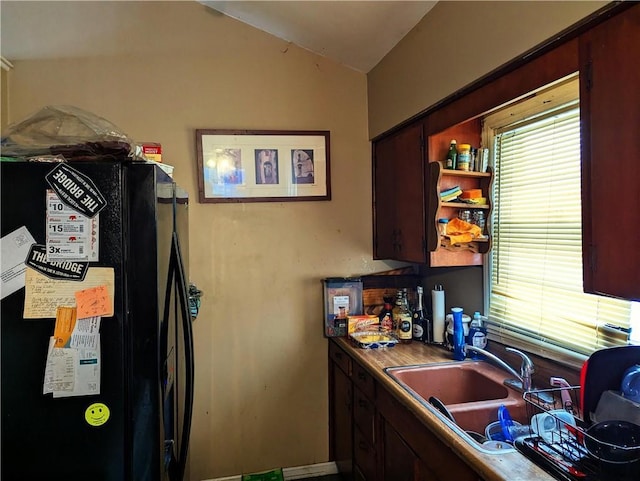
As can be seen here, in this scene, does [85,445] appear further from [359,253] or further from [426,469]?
[359,253]

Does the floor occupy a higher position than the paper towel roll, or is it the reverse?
the paper towel roll

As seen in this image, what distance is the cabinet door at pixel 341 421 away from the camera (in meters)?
2.31

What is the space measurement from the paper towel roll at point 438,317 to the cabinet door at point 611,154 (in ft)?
3.78

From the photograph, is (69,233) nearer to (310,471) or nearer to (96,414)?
(96,414)

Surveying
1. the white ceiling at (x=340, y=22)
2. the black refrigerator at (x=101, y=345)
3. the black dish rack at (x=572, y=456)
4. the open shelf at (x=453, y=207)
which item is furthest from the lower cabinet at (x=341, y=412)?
the white ceiling at (x=340, y=22)

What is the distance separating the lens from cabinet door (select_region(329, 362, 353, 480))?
2.31 m

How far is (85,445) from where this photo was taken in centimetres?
112

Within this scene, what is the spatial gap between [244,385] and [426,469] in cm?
139

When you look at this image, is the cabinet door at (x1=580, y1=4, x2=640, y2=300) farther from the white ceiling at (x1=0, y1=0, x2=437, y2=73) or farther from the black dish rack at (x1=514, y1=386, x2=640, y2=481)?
the white ceiling at (x1=0, y1=0, x2=437, y2=73)

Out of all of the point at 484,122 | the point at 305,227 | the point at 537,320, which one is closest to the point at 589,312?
the point at 537,320

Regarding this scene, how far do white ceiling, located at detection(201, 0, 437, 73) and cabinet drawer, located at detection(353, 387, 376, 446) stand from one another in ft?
6.07

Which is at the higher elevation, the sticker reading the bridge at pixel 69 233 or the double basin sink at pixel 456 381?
the sticker reading the bridge at pixel 69 233

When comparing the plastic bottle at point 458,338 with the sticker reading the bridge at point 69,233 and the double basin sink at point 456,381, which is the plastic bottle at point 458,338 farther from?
the sticker reading the bridge at point 69,233

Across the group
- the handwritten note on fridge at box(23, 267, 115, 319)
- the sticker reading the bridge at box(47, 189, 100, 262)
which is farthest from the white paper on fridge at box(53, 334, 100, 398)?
the sticker reading the bridge at box(47, 189, 100, 262)
